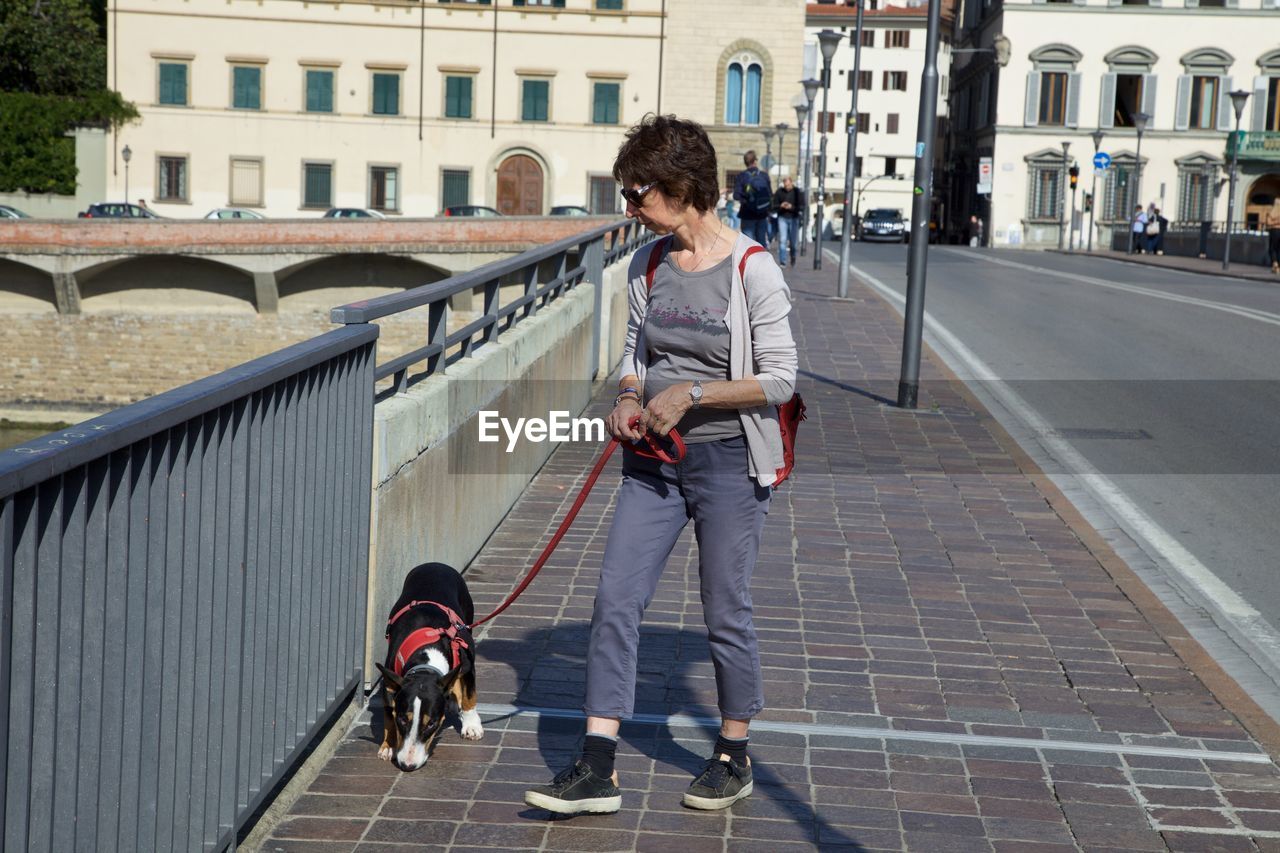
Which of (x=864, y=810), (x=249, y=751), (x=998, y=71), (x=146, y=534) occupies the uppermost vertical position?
(x=998, y=71)

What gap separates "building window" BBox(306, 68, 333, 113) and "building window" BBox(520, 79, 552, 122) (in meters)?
7.65

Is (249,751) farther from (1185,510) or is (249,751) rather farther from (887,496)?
(1185,510)

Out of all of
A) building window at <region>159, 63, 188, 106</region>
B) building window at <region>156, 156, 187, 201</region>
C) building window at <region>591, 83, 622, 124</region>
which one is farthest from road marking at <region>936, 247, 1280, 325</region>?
building window at <region>159, 63, 188, 106</region>

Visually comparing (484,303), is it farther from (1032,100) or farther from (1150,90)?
(1150,90)

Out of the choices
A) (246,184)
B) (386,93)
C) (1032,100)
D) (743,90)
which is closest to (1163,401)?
(386,93)

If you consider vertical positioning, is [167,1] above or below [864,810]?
above

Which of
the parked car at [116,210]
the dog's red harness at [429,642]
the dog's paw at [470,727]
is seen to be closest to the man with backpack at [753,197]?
the dog's red harness at [429,642]

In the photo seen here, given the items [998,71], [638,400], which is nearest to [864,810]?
[638,400]

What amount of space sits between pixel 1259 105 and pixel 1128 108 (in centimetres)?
544

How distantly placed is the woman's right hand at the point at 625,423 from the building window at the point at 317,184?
6090 cm

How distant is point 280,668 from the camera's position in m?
4.27

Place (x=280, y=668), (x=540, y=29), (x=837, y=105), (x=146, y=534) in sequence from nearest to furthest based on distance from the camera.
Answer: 1. (x=146, y=534)
2. (x=280, y=668)
3. (x=540, y=29)
4. (x=837, y=105)

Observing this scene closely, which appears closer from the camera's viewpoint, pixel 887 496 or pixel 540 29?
pixel 887 496

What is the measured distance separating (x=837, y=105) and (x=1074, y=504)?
11084cm
